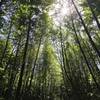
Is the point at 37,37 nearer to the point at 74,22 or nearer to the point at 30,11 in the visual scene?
the point at 74,22

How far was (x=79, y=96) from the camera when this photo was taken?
94.3 ft

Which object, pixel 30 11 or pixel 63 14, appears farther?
pixel 63 14

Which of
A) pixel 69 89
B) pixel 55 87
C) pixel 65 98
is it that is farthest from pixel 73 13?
pixel 55 87

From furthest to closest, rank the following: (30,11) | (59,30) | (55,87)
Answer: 1. (55,87)
2. (59,30)
3. (30,11)

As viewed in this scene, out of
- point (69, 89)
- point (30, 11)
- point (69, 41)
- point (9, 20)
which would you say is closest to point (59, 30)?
point (69, 41)

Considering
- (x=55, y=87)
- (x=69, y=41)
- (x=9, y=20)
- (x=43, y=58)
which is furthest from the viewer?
(x=55, y=87)

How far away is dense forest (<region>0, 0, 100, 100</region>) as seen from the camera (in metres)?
16.6

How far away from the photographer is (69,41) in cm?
3014

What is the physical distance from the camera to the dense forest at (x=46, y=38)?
16594 mm

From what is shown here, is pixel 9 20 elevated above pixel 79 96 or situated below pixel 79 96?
above

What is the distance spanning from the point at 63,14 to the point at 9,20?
17.7ft

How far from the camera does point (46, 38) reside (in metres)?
26.6

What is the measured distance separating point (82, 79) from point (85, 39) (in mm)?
10830

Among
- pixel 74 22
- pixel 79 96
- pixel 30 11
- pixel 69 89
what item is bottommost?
pixel 79 96
